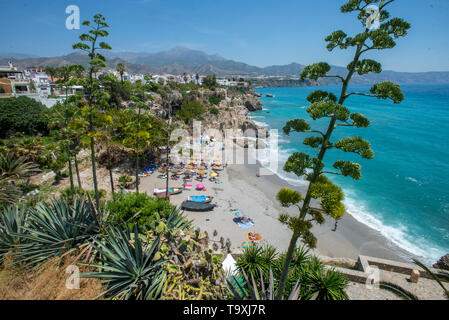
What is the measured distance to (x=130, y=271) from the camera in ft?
20.1

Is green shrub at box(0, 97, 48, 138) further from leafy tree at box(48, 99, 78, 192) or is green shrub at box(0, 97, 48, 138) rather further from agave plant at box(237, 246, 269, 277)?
agave plant at box(237, 246, 269, 277)

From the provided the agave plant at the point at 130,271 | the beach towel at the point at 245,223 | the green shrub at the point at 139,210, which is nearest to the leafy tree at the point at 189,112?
the beach towel at the point at 245,223

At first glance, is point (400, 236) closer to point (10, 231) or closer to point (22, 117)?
point (10, 231)

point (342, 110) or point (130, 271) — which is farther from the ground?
point (342, 110)

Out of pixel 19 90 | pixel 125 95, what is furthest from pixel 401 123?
pixel 19 90

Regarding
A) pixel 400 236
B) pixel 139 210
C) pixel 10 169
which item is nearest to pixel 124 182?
pixel 10 169

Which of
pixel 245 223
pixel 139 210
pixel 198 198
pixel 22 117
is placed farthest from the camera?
pixel 22 117

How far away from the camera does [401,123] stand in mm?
60531

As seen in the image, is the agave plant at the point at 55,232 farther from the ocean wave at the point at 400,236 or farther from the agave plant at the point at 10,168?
the ocean wave at the point at 400,236

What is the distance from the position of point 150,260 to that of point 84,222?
3.11 meters

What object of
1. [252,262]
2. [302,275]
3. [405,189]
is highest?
[302,275]

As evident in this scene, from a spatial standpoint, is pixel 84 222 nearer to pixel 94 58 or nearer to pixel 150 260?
pixel 150 260

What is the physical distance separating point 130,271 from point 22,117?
28.5 m
